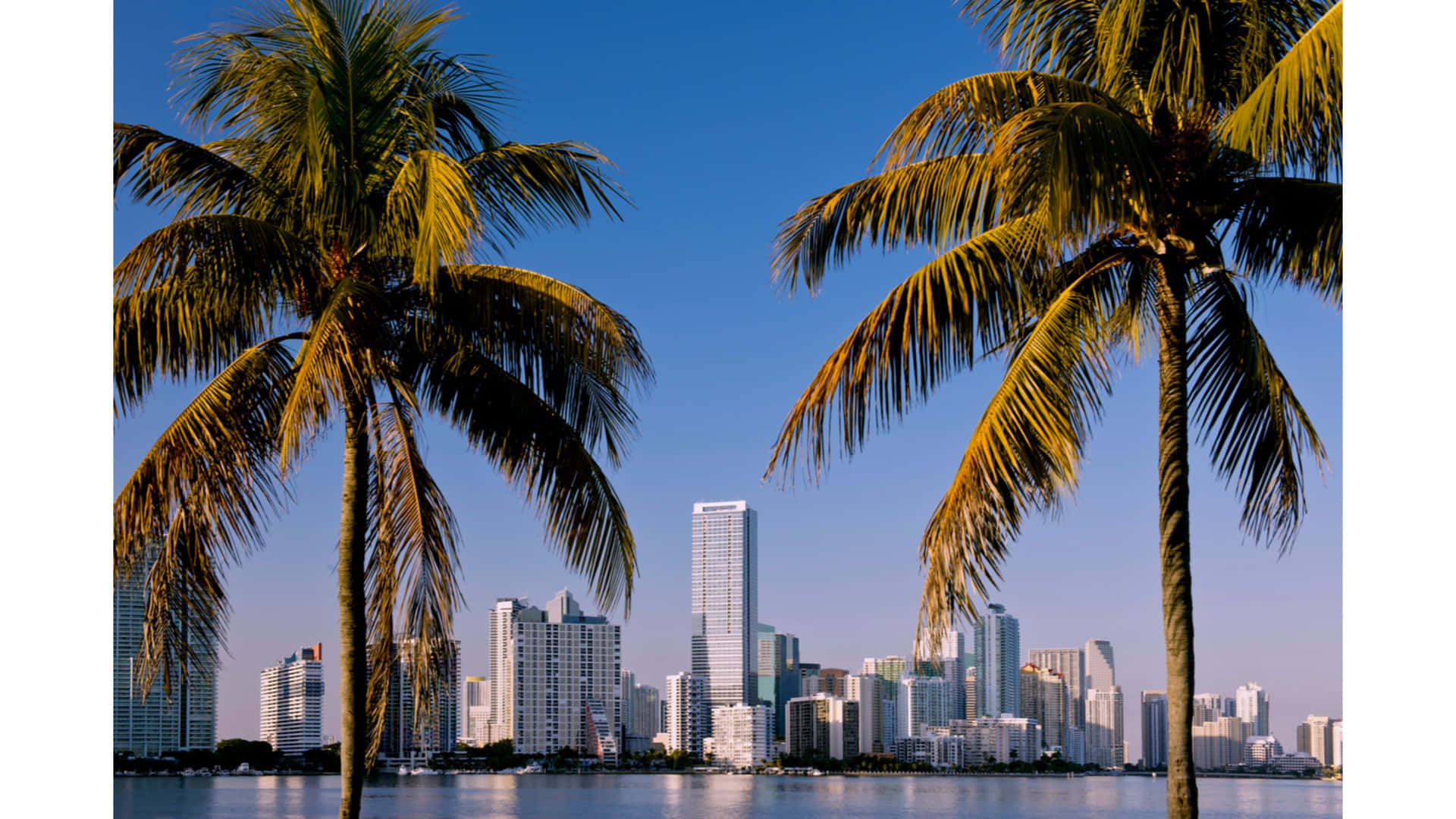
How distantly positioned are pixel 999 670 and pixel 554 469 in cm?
4876

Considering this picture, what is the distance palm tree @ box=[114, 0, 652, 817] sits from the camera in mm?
4461

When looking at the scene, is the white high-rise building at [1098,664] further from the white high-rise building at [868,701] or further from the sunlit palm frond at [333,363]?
the sunlit palm frond at [333,363]

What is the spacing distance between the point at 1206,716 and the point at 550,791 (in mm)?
39704

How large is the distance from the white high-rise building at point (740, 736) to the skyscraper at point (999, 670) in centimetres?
1041

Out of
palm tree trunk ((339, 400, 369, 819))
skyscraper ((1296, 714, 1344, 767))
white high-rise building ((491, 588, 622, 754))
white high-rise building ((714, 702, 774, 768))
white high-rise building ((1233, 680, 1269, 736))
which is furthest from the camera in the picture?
white high-rise building ((714, 702, 774, 768))

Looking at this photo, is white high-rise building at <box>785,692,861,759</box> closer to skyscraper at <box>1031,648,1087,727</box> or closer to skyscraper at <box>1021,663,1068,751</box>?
skyscraper at <box>1021,663,1068,751</box>

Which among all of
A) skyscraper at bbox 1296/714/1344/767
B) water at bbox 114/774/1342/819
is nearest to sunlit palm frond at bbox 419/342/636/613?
skyscraper at bbox 1296/714/1344/767

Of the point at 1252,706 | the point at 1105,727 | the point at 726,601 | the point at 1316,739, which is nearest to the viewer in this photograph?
the point at 1316,739

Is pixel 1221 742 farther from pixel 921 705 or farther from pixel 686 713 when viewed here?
pixel 686 713

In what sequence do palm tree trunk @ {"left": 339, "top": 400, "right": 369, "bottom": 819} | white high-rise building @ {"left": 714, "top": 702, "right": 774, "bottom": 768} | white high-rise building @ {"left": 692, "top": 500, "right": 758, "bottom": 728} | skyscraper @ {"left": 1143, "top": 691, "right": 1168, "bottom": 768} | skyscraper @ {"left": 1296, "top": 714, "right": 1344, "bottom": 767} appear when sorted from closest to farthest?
palm tree trunk @ {"left": 339, "top": 400, "right": 369, "bottom": 819}
skyscraper @ {"left": 1296, "top": 714, "right": 1344, "bottom": 767}
skyscraper @ {"left": 1143, "top": 691, "right": 1168, "bottom": 768}
white high-rise building @ {"left": 692, "top": 500, "right": 758, "bottom": 728}
white high-rise building @ {"left": 714, "top": 702, "right": 774, "bottom": 768}

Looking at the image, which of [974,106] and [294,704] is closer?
[974,106]

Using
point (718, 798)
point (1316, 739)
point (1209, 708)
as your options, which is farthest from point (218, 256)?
point (718, 798)

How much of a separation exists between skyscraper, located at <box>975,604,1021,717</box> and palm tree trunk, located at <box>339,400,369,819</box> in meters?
40.7

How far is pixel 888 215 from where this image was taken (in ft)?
15.7
